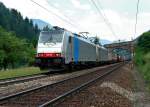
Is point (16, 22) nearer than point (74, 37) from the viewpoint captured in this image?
No

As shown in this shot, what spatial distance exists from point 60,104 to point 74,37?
19.9 meters

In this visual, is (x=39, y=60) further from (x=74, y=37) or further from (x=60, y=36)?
(x=74, y=37)

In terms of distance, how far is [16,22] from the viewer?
18675cm

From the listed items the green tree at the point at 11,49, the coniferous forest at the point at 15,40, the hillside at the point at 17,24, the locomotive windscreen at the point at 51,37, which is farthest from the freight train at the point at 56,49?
the hillside at the point at 17,24

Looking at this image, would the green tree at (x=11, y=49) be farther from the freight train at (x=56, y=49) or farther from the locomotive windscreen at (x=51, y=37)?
the locomotive windscreen at (x=51, y=37)

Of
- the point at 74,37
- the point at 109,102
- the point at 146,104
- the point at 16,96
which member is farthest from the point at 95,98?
the point at 74,37

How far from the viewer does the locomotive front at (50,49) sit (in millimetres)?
27163

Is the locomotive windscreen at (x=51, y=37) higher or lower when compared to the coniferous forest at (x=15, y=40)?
lower

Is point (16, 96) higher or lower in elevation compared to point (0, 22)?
lower

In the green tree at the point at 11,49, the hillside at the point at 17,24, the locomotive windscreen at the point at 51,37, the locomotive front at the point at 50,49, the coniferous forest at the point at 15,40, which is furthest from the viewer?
the hillside at the point at 17,24

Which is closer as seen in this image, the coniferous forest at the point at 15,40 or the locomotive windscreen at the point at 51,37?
the locomotive windscreen at the point at 51,37

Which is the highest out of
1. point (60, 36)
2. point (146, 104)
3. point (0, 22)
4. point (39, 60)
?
point (0, 22)

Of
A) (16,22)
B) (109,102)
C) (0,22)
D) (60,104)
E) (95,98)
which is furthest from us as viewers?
(16,22)

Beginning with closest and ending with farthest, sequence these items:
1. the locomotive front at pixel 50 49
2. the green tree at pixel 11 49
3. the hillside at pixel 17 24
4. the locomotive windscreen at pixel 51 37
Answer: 1. the locomotive front at pixel 50 49
2. the locomotive windscreen at pixel 51 37
3. the green tree at pixel 11 49
4. the hillside at pixel 17 24
